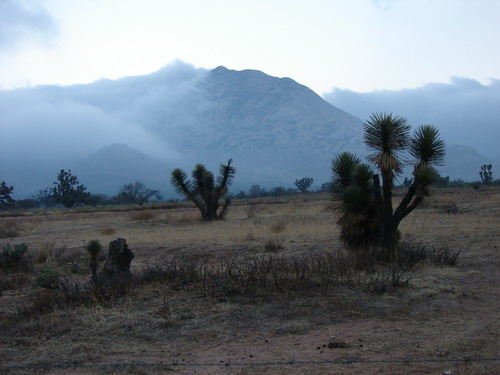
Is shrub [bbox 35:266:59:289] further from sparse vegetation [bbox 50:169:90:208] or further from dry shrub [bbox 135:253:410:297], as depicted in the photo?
sparse vegetation [bbox 50:169:90:208]

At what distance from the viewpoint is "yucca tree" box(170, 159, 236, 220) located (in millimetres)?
30359

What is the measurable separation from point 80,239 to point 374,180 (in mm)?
14145

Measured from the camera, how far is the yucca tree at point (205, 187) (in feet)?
99.6

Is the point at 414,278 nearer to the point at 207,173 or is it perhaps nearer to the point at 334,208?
the point at 334,208

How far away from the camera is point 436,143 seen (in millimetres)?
12562

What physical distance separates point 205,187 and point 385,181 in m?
19.0

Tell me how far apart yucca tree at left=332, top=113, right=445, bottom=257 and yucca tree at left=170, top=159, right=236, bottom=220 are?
17284 millimetres

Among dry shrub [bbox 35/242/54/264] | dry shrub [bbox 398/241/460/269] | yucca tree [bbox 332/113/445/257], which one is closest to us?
dry shrub [bbox 398/241/460/269]

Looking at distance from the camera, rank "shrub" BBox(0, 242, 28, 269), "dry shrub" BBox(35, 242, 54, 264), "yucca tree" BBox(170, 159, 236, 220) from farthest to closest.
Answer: "yucca tree" BBox(170, 159, 236, 220) < "dry shrub" BBox(35, 242, 54, 264) < "shrub" BBox(0, 242, 28, 269)

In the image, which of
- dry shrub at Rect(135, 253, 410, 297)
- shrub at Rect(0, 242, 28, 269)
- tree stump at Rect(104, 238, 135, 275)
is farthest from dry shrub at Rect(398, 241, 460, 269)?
shrub at Rect(0, 242, 28, 269)

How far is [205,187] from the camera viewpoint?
30609 mm

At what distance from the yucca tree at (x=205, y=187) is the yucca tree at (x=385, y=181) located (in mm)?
17284

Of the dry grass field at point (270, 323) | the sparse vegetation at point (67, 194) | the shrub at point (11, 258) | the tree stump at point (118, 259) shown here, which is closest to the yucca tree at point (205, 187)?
the shrub at point (11, 258)

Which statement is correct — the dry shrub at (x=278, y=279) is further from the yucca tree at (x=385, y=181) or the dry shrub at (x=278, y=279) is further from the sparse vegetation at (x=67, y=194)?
the sparse vegetation at (x=67, y=194)
